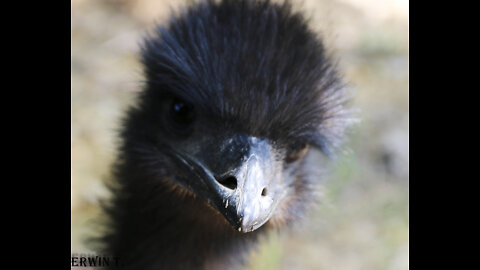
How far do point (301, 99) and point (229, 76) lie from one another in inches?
11.0

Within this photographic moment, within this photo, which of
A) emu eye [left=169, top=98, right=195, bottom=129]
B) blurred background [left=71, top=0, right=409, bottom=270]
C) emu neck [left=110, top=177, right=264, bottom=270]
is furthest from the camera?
blurred background [left=71, top=0, right=409, bottom=270]

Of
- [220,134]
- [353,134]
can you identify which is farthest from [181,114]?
[353,134]

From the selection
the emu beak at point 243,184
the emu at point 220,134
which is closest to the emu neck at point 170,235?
the emu at point 220,134

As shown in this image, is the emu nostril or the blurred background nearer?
the emu nostril

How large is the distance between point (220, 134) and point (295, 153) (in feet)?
1.30

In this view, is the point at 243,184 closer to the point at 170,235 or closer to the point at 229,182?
the point at 229,182

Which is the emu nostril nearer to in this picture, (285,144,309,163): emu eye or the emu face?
the emu face

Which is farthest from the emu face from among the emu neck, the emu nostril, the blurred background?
the blurred background

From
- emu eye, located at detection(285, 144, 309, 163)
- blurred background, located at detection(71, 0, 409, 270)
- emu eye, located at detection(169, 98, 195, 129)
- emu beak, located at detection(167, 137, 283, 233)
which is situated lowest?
emu beak, located at detection(167, 137, 283, 233)

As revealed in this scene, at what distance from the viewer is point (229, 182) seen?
1.83 meters

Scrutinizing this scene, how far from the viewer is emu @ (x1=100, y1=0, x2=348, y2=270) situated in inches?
76.7
